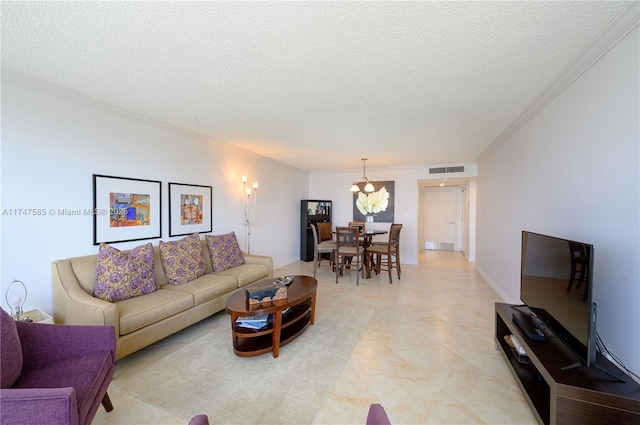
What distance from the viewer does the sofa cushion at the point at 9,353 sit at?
1.23 metres

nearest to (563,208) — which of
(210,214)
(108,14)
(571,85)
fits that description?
(571,85)

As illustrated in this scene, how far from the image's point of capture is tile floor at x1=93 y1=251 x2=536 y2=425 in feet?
5.39

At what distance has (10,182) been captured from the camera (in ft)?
6.73

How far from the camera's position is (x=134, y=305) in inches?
90.0

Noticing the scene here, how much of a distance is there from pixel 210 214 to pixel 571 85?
14.2ft

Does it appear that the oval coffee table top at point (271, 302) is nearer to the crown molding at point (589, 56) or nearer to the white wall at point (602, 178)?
the white wall at point (602, 178)

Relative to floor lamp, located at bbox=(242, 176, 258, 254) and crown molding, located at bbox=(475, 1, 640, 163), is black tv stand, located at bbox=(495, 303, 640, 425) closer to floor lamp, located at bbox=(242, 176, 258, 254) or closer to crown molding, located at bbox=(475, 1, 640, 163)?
crown molding, located at bbox=(475, 1, 640, 163)

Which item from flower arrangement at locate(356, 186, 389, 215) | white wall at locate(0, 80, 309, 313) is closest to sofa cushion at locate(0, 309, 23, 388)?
white wall at locate(0, 80, 309, 313)

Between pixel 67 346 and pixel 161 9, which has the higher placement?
pixel 161 9

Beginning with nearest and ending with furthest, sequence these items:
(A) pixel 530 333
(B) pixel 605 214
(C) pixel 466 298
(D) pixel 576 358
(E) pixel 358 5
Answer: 1. (E) pixel 358 5
2. (D) pixel 576 358
3. (B) pixel 605 214
4. (A) pixel 530 333
5. (C) pixel 466 298

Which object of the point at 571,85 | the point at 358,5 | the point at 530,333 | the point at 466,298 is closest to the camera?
the point at 358,5

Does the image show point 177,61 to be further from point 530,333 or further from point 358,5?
point 530,333

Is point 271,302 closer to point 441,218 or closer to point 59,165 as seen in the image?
point 59,165

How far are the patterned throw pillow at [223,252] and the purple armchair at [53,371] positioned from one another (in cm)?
189
